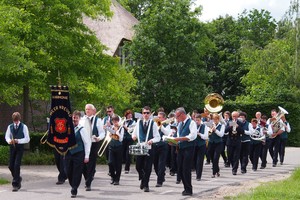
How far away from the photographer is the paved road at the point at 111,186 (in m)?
14.7

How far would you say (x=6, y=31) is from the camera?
2139cm

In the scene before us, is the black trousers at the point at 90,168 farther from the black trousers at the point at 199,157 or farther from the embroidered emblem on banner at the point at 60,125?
the black trousers at the point at 199,157

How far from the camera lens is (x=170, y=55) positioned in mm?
40125

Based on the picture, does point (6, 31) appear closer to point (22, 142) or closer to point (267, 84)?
point (22, 142)

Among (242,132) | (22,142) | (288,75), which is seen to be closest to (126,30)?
(288,75)

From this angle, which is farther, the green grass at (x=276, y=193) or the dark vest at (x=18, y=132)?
the dark vest at (x=18, y=132)

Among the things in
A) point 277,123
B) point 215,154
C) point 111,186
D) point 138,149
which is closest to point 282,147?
point 277,123

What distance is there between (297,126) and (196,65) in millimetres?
7692

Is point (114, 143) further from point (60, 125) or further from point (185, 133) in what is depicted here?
point (60, 125)

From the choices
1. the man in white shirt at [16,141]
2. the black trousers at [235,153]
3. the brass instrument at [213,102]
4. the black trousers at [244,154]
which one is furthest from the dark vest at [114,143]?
the brass instrument at [213,102]

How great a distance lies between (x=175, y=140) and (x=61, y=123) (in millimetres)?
2632

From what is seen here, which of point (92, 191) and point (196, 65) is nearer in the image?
point (92, 191)

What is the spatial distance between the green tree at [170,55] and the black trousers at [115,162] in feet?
72.9

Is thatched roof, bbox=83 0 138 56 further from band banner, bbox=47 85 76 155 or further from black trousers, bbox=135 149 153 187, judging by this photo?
band banner, bbox=47 85 76 155
